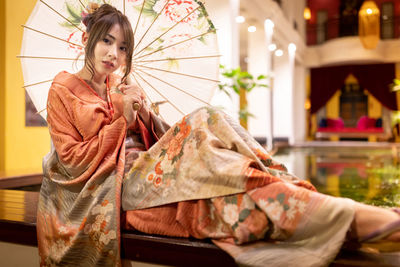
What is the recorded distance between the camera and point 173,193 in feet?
4.18

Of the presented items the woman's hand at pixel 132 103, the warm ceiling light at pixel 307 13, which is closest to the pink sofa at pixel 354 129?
the warm ceiling light at pixel 307 13

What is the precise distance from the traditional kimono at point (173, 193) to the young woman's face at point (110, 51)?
113mm

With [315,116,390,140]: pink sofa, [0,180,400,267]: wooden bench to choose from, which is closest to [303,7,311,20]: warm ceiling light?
[315,116,390,140]: pink sofa

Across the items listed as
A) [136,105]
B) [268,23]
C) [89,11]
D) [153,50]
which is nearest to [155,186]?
[136,105]

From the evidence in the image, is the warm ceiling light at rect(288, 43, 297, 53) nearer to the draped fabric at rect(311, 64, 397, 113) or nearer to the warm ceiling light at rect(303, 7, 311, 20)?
the draped fabric at rect(311, 64, 397, 113)

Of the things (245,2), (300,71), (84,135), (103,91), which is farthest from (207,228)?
(300,71)

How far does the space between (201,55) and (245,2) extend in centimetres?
564

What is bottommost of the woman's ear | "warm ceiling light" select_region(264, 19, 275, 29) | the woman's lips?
the woman's lips

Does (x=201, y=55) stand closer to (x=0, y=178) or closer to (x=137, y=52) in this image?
(x=137, y=52)

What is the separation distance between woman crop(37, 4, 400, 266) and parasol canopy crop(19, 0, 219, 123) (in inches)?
4.0

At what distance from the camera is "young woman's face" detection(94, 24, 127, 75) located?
4.93ft

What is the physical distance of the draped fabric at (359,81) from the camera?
1345 centimetres

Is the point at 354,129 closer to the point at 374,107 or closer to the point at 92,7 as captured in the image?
the point at 374,107

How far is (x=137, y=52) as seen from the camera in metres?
1.65
